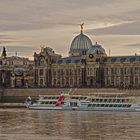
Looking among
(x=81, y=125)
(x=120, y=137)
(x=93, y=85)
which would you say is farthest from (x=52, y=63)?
(x=120, y=137)

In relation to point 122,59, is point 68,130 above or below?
below

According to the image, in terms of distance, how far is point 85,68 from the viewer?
167m

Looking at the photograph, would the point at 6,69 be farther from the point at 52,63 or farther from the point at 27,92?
the point at 27,92

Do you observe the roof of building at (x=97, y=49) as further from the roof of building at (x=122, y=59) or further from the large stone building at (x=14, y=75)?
the large stone building at (x=14, y=75)

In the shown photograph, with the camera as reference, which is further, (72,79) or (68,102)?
(72,79)

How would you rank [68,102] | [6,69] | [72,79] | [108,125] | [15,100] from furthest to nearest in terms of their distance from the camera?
1. [6,69]
2. [72,79]
3. [15,100]
4. [68,102]
5. [108,125]

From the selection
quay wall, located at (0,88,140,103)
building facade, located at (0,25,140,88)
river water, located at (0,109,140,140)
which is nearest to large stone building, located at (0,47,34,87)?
building facade, located at (0,25,140,88)

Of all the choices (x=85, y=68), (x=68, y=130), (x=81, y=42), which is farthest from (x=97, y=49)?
(x=68, y=130)

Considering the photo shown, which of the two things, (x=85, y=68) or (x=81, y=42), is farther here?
(x=81, y=42)

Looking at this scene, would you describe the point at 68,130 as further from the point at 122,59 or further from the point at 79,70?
the point at 79,70

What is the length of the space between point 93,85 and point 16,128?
323 ft

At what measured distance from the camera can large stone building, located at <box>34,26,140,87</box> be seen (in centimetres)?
16100

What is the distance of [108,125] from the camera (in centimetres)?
6844

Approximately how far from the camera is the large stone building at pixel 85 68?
161m
